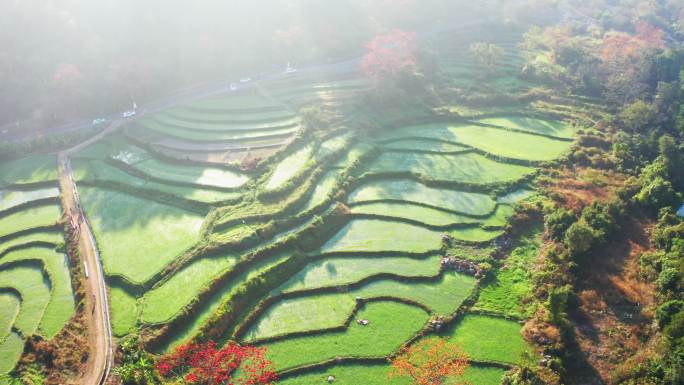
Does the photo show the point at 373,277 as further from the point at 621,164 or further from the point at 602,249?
the point at 621,164

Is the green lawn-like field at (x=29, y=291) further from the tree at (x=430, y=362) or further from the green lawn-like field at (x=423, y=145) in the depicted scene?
the green lawn-like field at (x=423, y=145)

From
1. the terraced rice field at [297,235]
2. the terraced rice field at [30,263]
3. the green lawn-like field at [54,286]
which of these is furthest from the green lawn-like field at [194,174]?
the green lawn-like field at [54,286]

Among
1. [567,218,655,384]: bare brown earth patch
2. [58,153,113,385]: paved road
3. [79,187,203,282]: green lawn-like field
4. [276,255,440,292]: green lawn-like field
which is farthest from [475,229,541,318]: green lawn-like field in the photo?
[58,153,113,385]: paved road

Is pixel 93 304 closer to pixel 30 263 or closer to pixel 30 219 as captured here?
pixel 30 263

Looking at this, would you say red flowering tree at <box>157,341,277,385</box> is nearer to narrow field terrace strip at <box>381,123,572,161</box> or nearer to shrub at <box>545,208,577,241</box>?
shrub at <box>545,208,577,241</box>

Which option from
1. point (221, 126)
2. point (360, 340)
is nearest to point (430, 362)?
point (360, 340)
